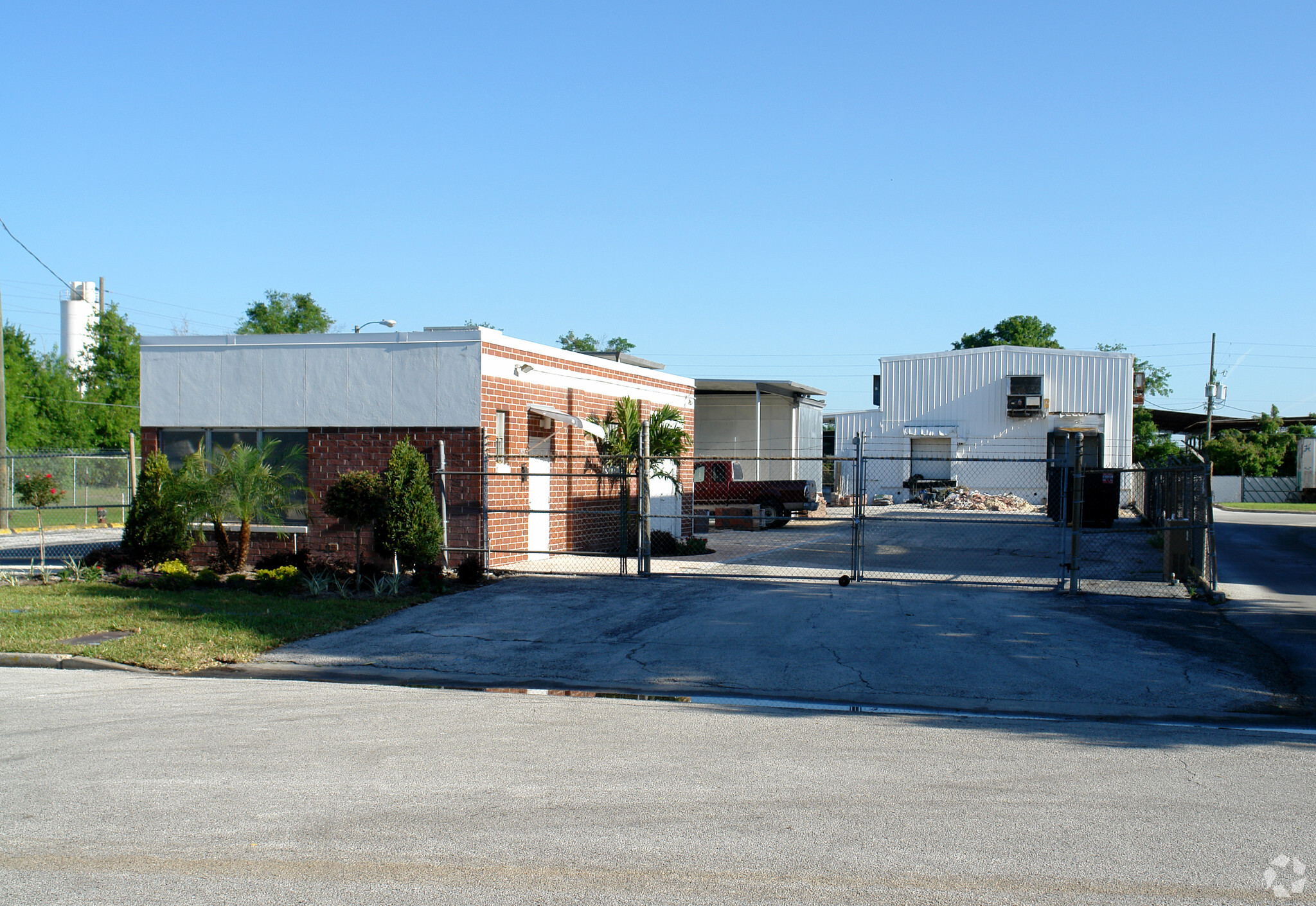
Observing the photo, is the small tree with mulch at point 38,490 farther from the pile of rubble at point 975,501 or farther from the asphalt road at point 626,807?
the pile of rubble at point 975,501

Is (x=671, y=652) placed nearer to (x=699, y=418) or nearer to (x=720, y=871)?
(x=720, y=871)

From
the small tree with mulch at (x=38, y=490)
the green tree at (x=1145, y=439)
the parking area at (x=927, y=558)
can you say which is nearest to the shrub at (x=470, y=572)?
the parking area at (x=927, y=558)

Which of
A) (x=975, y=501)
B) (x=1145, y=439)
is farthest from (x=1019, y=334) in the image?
(x=975, y=501)

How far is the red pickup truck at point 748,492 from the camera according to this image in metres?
28.2

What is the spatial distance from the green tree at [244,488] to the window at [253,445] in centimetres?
54

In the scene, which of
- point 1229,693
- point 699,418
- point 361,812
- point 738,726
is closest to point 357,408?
A: point 738,726

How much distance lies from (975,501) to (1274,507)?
60.7ft

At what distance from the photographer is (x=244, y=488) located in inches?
618

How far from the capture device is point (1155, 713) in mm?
8492

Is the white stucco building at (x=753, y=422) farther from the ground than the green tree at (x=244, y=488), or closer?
farther from the ground

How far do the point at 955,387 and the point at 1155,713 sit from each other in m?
37.2

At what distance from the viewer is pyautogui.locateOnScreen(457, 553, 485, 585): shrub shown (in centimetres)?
1528

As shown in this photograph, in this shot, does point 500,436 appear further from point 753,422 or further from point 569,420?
point 753,422

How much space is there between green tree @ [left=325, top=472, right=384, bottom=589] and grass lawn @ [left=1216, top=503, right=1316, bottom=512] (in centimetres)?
3950
